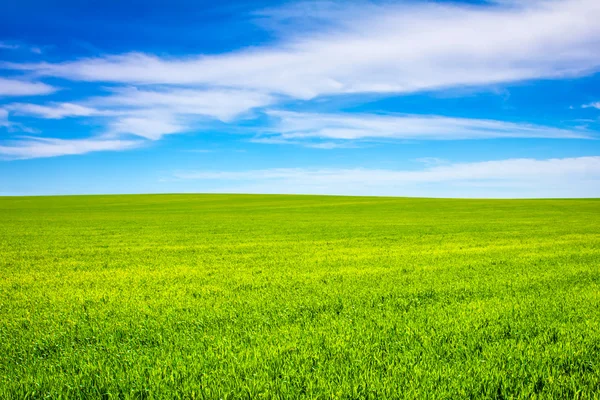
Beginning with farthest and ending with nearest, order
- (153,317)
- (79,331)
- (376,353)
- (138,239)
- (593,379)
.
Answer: (138,239) → (153,317) → (79,331) → (376,353) → (593,379)

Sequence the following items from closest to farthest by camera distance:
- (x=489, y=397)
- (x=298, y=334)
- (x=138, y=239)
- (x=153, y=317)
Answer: (x=489, y=397), (x=298, y=334), (x=153, y=317), (x=138, y=239)

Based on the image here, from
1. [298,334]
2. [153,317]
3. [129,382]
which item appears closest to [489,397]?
[298,334]

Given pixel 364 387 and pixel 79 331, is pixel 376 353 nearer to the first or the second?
pixel 364 387

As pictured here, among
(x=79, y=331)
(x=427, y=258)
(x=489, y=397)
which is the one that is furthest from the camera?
(x=427, y=258)

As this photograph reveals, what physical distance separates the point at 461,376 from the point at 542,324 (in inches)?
125

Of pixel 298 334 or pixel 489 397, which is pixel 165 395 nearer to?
pixel 298 334

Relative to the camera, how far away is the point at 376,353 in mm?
6129

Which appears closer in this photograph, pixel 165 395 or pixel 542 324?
pixel 165 395

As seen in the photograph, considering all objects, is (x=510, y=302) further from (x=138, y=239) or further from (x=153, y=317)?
(x=138, y=239)

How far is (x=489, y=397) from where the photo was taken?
192 inches

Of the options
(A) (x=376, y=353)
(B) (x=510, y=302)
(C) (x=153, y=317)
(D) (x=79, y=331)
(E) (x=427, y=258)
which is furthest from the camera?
(E) (x=427, y=258)

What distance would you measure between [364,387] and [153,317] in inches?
197

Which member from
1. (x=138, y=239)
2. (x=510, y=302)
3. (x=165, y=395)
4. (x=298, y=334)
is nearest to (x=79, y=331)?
(x=165, y=395)

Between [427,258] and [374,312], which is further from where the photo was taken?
[427,258]
